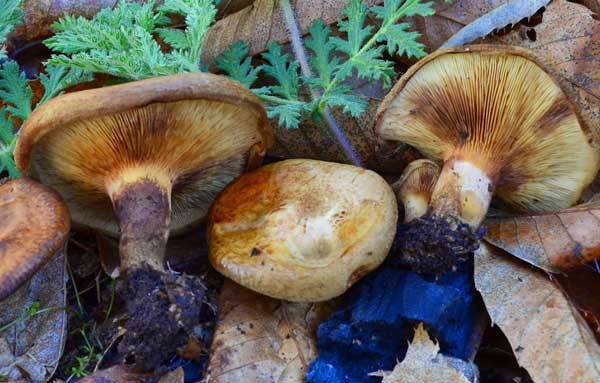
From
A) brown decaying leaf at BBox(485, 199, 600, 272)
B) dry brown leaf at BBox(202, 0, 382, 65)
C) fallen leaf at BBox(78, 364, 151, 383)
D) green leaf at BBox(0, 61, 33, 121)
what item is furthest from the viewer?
dry brown leaf at BBox(202, 0, 382, 65)

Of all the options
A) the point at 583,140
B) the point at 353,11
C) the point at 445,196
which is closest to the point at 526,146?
the point at 583,140

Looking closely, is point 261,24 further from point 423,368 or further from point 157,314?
point 423,368

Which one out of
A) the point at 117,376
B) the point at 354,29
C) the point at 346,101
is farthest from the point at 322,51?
the point at 117,376

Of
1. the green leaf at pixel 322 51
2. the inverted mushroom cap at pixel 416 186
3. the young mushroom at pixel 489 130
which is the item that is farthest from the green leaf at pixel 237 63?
the inverted mushroom cap at pixel 416 186

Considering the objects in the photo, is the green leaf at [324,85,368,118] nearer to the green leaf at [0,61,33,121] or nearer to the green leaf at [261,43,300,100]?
the green leaf at [261,43,300,100]

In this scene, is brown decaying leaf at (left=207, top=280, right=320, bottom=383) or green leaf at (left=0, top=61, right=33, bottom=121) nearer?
brown decaying leaf at (left=207, top=280, right=320, bottom=383)

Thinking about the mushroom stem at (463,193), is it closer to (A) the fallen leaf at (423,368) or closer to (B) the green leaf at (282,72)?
(A) the fallen leaf at (423,368)

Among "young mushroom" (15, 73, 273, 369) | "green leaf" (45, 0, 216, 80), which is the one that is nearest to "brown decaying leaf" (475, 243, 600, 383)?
"young mushroom" (15, 73, 273, 369)
